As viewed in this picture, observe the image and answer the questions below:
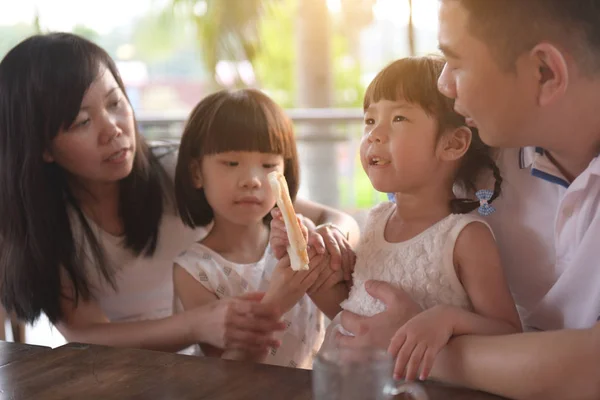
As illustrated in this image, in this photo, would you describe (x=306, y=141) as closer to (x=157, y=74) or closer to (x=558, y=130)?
(x=558, y=130)

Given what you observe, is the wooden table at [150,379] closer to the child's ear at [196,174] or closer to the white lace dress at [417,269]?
the white lace dress at [417,269]

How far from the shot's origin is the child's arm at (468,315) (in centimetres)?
117

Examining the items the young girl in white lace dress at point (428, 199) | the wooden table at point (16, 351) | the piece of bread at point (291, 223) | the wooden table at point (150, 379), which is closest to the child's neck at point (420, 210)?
the young girl in white lace dress at point (428, 199)

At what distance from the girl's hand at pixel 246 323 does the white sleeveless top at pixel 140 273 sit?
47 centimetres

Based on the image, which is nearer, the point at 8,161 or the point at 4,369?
the point at 4,369

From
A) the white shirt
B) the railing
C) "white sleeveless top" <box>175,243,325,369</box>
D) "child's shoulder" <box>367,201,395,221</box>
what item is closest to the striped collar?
the white shirt

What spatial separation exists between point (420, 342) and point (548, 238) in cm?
43

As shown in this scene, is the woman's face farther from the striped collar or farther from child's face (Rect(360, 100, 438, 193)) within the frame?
the striped collar

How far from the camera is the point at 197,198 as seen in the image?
6.01 feet

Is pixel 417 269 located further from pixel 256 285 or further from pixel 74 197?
pixel 74 197

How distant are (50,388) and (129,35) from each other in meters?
11.5

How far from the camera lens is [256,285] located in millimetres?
1792

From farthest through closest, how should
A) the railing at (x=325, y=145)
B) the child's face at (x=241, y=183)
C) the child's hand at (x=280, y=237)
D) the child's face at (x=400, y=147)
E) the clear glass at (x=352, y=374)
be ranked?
the railing at (x=325, y=145) < the child's face at (x=241, y=183) < the child's hand at (x=280, y=237) < the child's face at (x=400, y=147) < the clear glass at (x=352, y=374)

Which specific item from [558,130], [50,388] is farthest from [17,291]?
[558,130]
